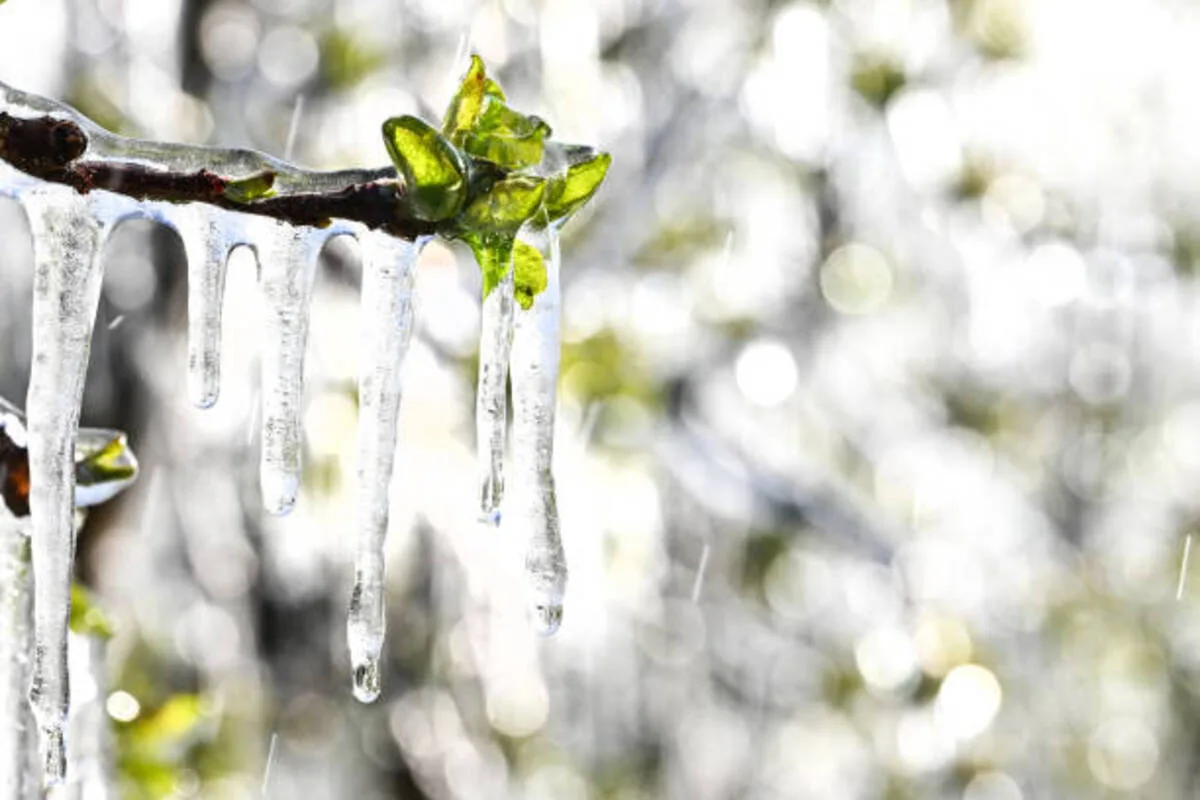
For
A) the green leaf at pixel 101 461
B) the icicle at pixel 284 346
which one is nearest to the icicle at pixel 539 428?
the icicle at pixel 284 346

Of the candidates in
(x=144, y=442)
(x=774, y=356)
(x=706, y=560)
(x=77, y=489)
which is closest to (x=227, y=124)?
(x=144, y=442)

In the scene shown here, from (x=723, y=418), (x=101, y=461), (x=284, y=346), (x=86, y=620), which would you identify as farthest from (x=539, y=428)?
(x=723, y=418)

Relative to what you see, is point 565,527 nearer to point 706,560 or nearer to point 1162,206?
point 706,560

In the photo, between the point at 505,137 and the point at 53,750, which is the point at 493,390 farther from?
the point at 53,750

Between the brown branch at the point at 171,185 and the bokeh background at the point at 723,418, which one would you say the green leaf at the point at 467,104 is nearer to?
the brown branch at the point at 171,185

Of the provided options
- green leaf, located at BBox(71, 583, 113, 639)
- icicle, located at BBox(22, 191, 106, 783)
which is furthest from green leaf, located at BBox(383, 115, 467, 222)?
green leaf, located at BBox(71, 583, 113, 639)

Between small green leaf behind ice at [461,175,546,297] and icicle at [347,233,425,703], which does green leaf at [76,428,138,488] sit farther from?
small green leaf behind ice at [461,175,546,297]
